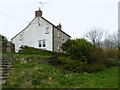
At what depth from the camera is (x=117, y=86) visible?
25.6 feet

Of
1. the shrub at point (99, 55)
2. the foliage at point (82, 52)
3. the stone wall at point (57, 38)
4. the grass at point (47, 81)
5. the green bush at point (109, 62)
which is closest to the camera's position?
the grass at point (47, 81)

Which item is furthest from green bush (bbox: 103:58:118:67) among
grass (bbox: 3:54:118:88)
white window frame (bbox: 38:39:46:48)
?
white window frame (bbox: 38:39:46:48)

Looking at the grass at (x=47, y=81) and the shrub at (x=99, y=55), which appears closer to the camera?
the grass at (x=47, y=81)

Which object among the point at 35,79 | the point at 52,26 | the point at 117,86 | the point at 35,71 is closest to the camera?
the point at 117,86

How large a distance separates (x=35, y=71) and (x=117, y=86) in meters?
4.69

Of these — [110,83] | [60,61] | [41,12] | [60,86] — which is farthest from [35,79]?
[41,12]

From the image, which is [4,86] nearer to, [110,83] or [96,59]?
[110,83]

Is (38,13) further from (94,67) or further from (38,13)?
(94,67)

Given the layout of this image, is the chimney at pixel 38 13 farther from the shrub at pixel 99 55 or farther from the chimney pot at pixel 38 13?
the shrub at pixel 99 55

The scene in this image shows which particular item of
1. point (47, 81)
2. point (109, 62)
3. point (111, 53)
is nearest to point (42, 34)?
point (109, 62)

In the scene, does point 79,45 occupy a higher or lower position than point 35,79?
higher

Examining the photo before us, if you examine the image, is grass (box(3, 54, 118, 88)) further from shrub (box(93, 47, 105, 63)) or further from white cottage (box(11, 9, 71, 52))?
white cottage (box(11, 9, 71, 52))

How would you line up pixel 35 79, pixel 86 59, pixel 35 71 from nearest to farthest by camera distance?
1. pixel 35 79
2. pixel 35 71
3. pixel 86 59

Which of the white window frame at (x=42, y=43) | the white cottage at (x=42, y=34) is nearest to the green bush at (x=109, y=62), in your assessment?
the white cottage at (x=42, y=34)
